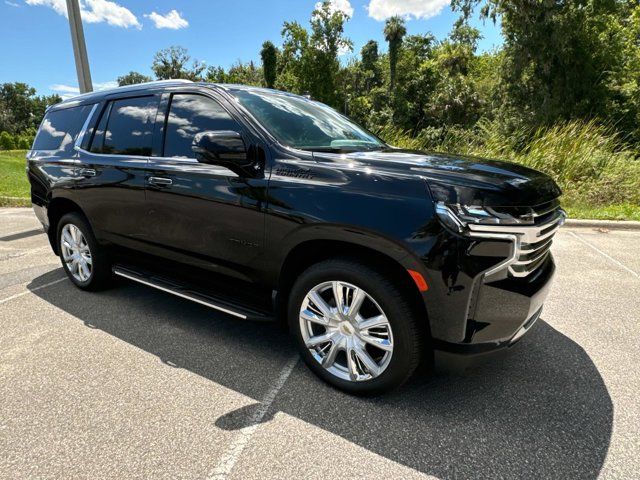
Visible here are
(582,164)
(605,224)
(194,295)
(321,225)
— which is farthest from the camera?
(582,164)

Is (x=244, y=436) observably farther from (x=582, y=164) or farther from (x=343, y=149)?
(x=582, y=164)

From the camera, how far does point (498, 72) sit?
73.0 feet

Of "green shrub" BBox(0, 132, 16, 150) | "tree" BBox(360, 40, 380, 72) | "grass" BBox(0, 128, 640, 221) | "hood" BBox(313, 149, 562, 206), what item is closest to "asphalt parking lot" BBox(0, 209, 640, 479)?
"hood" BBox(313, 149, 562, 206)

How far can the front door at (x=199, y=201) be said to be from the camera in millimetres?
2711

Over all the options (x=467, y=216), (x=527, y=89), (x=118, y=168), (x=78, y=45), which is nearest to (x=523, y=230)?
(x=467, y=216)

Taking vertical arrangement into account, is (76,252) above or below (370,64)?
below

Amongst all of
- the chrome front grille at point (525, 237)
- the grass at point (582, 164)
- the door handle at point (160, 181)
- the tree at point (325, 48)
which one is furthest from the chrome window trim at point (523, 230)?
the tree at point (325, 48)

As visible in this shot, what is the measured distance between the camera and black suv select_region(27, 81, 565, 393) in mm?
2076

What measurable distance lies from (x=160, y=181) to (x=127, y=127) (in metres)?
0.79

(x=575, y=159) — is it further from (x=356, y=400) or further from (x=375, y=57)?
(x=375, y=57)

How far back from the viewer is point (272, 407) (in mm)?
2418

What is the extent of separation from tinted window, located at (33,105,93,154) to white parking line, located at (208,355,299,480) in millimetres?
3089

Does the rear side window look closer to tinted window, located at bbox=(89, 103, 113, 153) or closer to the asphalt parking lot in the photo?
tinted window, located at bbox=(89, 103, 113, 153)

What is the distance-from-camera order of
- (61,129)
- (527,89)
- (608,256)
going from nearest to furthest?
(61,129), (608,256), (527,89)
